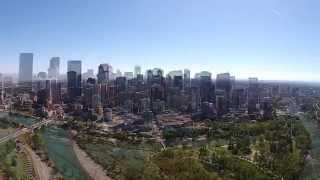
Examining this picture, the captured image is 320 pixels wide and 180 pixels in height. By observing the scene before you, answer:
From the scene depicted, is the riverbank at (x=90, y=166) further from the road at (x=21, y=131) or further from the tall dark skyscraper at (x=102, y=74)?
the tall dark skyscraper at (x=102, y=74)

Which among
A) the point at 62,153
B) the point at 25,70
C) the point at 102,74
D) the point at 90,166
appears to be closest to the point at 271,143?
the point at 90,166

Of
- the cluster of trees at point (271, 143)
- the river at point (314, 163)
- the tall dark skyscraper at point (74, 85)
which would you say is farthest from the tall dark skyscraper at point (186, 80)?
the river at point (314, 163)

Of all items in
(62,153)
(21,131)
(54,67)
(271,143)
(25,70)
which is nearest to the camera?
(62,153)

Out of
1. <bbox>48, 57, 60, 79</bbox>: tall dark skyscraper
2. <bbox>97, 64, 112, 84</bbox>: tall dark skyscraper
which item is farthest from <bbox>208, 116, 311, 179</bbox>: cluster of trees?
<bbox>48, 57, 60, 79</bbox>: tall dark skyscraper

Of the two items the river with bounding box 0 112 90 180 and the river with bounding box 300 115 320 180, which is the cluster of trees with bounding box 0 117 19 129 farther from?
the river with bounding box 300 115 320 180

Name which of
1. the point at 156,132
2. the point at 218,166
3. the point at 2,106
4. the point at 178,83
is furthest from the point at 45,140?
the point at 178,83

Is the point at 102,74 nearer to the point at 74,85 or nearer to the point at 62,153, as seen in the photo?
the point at 74,85
